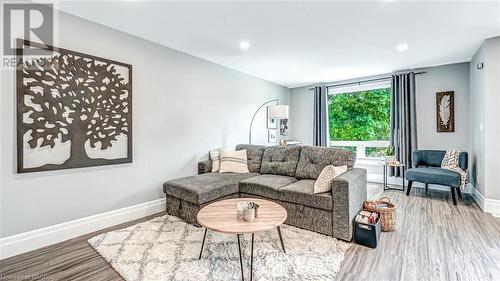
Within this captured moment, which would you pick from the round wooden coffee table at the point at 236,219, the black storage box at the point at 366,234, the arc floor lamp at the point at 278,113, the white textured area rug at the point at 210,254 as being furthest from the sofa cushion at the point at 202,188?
the arc floor lamp at the point at 278,113

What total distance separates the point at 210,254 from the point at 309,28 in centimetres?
273

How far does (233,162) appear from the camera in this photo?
3.81m

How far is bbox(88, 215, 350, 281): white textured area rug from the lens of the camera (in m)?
1.85

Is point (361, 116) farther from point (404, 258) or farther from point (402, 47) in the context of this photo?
point (404, 258)

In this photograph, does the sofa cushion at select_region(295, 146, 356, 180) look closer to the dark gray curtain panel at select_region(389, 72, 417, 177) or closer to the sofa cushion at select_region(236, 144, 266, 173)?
the sofa cushion at select_region(236, 144, 266, 173)

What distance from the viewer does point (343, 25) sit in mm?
2797

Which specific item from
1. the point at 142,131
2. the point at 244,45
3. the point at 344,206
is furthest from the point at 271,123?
the point at 344,206

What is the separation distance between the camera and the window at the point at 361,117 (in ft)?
17.3

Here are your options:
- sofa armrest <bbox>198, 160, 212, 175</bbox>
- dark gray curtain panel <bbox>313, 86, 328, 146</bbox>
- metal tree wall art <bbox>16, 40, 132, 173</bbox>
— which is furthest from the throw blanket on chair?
metal tree wall art <bbox>16, 40, 132, 173</bbox>

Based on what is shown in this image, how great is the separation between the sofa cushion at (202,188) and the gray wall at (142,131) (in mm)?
510

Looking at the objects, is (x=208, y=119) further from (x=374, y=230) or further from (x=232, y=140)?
(x=374, y=230)

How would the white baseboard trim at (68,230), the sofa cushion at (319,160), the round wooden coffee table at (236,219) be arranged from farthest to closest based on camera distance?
the sofa cushion at (319,160) → the white baseboard trim at (68,230) → the round wooden coffee table at (236,219)

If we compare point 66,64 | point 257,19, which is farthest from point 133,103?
point 257,19

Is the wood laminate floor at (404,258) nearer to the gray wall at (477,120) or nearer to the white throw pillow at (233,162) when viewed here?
the gray wall at (477,120)
